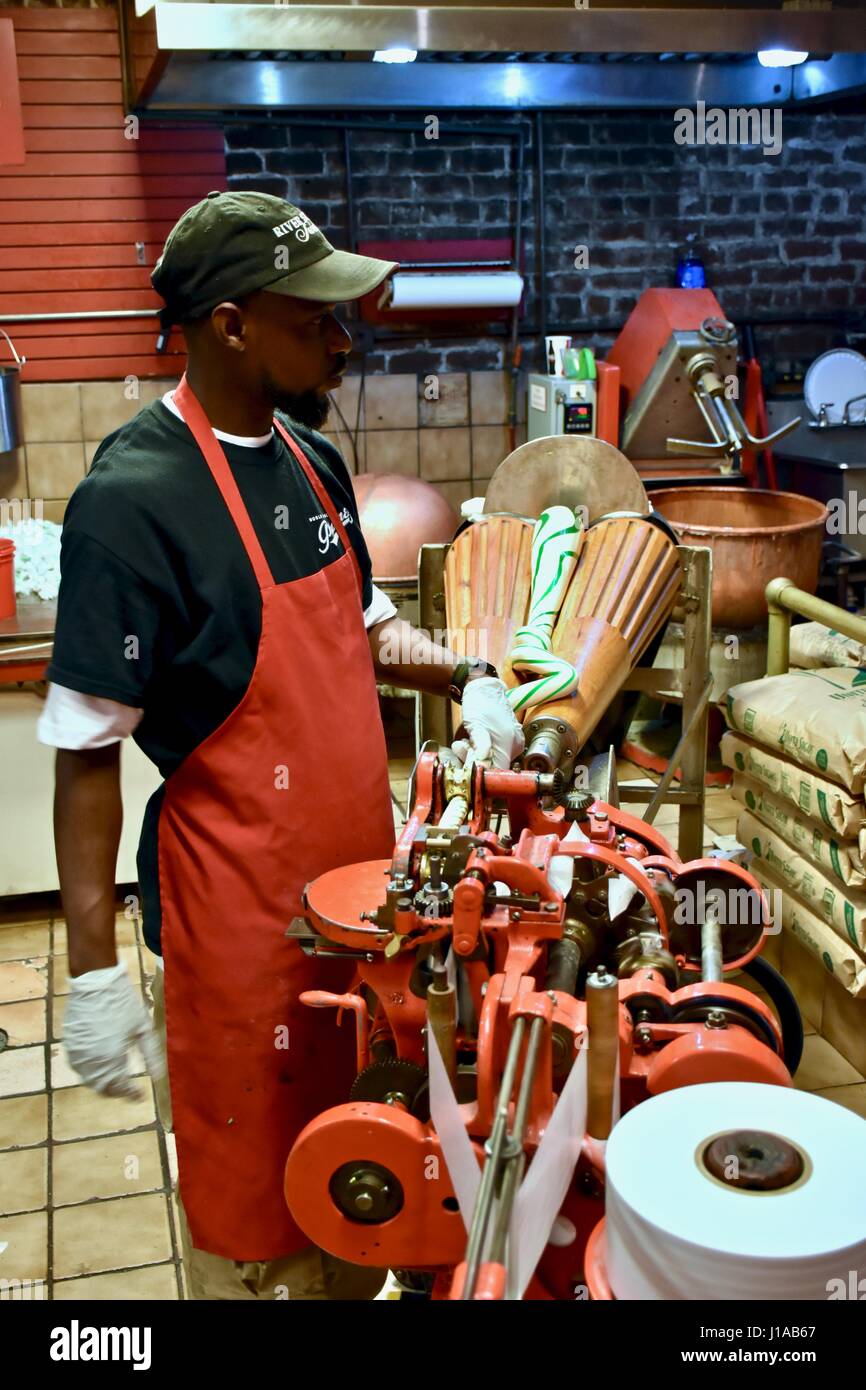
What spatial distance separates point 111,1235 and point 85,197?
4268 millimetres

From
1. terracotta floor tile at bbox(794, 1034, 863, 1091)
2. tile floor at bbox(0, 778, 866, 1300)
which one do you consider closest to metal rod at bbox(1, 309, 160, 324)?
tile floor at bbox(0, 778, 866, 1300)

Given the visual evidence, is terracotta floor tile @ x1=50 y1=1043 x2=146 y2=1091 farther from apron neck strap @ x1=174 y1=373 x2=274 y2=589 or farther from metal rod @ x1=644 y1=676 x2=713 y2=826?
apron neck strap @ x1=174 y1=373 x2=274 y2=589

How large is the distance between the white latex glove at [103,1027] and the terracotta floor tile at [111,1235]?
112 cm

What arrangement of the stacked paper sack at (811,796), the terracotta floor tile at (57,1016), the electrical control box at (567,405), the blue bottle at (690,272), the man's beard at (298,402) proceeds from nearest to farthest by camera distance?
1. the man's beard at (298,402)
2. the stacked paper sack at (811,796)
3. the terracotta floor tile at (57,1016)
4. the electrical control box at (567,405)
5. the blue bottle at (690,272)

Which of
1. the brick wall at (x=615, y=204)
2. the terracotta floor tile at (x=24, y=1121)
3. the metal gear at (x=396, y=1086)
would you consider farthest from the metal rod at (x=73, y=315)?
the metal gear at (x=396, y=1086)

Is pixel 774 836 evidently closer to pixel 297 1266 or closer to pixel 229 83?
pixel 297 1266

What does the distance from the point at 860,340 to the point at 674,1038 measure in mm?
5449

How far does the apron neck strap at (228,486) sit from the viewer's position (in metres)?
1.86

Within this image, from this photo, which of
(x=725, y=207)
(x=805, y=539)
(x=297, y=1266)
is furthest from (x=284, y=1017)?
(x=725, y=207)

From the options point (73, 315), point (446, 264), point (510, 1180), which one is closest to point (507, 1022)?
point (510, 1180)

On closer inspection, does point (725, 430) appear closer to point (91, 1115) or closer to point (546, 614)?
point (546, 614)

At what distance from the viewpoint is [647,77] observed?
5289 mm

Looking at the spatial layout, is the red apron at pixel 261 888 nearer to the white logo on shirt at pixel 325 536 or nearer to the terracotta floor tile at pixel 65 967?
the white logo on shirt at pixel 325 536

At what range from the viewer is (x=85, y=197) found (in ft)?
17.7
